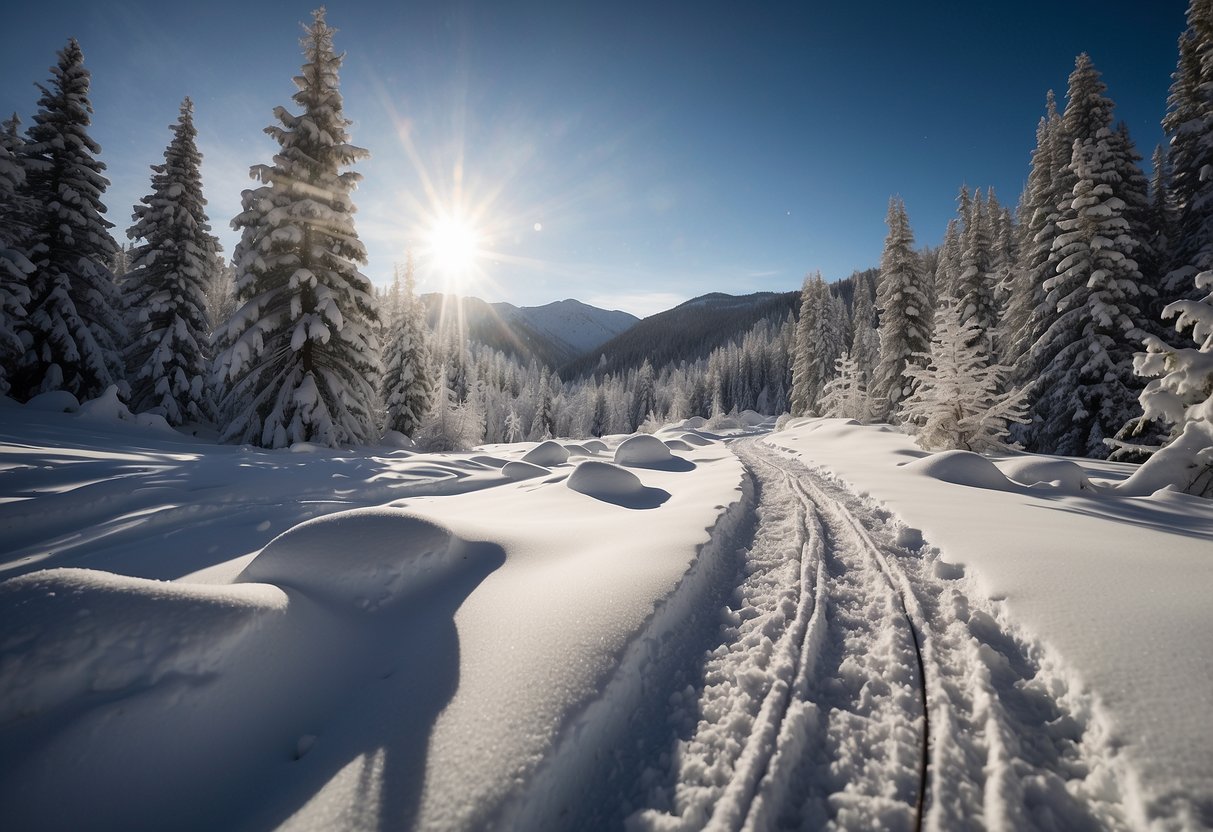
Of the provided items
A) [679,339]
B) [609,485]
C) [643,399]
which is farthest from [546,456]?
[679,339]

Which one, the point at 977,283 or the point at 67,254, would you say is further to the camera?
the point at 977,283

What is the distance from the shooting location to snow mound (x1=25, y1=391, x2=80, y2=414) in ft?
41.8

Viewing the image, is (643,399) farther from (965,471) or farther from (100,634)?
(100,634)

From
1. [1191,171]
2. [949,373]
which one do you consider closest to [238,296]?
[949,373]

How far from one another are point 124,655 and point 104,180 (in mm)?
23749

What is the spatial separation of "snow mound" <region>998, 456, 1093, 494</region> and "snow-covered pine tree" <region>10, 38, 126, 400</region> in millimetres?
27573

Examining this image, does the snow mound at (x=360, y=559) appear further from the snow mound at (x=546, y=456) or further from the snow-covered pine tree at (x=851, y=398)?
the snow-covered pine tree at (x=851, y=398)

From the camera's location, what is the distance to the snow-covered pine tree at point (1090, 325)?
15.5 m

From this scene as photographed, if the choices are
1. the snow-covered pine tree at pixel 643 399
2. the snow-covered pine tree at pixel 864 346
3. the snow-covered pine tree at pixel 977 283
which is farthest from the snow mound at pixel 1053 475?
the snow-covered pine tree at pixel 643 399

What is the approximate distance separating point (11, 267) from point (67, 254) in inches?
170

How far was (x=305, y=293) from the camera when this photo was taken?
13383 millimetres

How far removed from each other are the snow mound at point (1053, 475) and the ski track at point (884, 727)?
6.70 metres

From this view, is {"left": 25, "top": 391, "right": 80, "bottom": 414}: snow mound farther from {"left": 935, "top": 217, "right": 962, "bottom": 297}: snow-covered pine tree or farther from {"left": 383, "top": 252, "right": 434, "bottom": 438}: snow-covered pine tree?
{"left": 935, "top": 217, "right": 962, "bottom": 297}: snow-covered pine tree

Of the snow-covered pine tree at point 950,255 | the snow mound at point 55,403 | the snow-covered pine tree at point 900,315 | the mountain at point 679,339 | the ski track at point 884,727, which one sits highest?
the mountain at point 679,339
